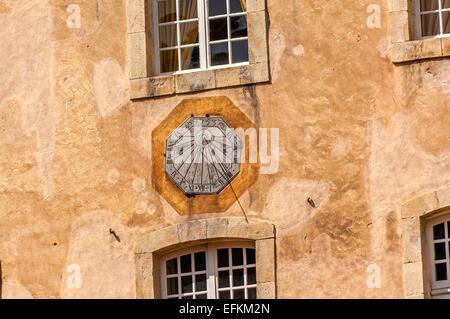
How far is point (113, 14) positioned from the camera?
38.6 m

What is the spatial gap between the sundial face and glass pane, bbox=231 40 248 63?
73cm

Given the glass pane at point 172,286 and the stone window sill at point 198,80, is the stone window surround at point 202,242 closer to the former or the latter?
the glass pane at point 172,286

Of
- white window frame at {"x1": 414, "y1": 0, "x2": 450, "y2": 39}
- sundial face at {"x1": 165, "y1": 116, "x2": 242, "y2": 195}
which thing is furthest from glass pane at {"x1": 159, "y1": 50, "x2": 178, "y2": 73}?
white window frame at {"x1": 414, "y1": 0, "x2": 450, "y2": 39}

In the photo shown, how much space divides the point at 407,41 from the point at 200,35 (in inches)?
96.1

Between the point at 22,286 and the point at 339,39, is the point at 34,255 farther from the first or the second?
the point at 339,39

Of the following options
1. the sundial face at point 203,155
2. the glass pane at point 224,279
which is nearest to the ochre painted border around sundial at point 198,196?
the sundial face at point 203,155

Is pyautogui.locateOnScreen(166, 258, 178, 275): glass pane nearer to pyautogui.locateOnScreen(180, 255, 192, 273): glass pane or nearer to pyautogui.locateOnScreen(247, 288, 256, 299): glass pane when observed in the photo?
pyautogui.locateOnScreen(180, 255, 192, 273): glass pane

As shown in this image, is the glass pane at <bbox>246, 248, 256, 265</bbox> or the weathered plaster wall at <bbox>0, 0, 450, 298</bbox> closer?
the weathered plaster wall at <bbox>0, 0, 450, 298</bbox>

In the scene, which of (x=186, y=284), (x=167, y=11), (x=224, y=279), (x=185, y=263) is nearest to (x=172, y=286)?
(x=186, y=284)

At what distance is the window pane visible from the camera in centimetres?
3819

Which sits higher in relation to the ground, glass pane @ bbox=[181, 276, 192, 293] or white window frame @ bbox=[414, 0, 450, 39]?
white window frame @ bbox=[414, 0, 450, 39]

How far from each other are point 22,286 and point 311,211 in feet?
11.2

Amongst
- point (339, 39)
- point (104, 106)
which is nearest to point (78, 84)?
point (104, 106)

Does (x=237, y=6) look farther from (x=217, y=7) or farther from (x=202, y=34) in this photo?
(x=202, y=34)
